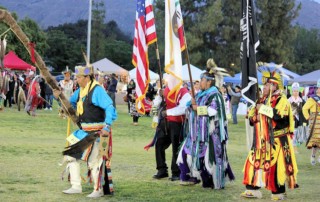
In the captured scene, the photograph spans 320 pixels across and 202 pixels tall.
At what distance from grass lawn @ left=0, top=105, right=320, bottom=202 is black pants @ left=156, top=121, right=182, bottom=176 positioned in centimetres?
29

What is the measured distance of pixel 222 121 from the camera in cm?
1005

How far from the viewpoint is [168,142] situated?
36.0 feet

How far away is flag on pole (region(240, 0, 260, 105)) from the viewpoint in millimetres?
9078

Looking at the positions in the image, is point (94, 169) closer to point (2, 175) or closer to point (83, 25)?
point (2, 175)

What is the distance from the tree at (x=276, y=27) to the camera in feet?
195

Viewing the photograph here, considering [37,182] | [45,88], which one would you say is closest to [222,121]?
[37,182]

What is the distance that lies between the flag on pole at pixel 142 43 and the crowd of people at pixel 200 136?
1.08 ft

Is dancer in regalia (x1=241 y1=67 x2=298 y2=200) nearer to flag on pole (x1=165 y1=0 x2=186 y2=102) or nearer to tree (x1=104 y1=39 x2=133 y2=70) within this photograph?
flag on pole (x1=165 y1=0 x2=186 y2=102)

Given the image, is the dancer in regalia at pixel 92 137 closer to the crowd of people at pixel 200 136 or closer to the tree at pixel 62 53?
the crowd of people at pixel 200 136

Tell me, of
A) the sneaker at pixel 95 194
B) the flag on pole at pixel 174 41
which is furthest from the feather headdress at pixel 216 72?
the sneaker at pixel 95 194

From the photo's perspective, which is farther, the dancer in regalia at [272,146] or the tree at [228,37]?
the tree at [228,37]

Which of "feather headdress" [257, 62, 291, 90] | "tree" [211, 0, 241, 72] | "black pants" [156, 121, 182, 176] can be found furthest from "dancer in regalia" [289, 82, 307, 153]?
"tree" [211, 0, 241, 72]

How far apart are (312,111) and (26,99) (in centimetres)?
1691

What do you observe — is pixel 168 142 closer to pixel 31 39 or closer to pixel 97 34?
pixel 31 39
